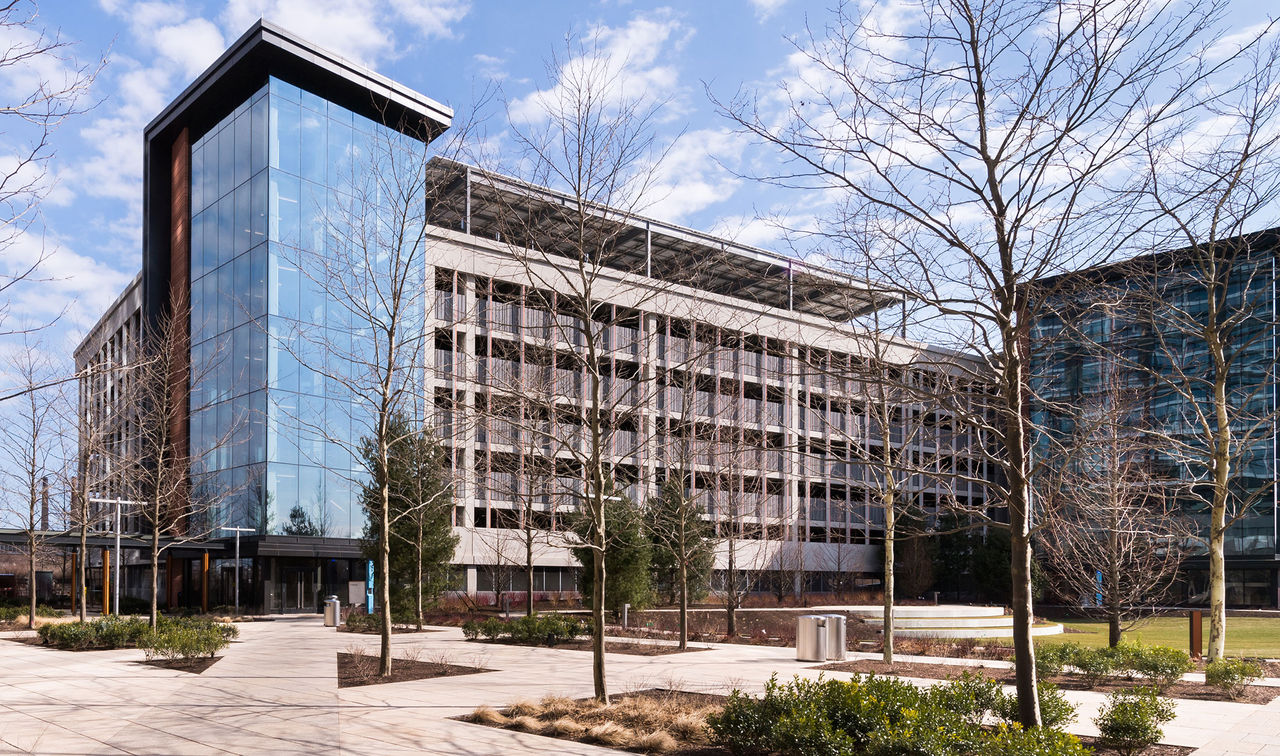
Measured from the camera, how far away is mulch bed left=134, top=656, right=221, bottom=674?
63.6 feet

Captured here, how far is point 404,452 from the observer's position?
35.0m

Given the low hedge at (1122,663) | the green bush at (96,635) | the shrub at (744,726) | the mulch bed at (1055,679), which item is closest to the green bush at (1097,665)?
the low hedge at (1122,663)

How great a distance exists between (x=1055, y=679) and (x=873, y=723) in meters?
9.86

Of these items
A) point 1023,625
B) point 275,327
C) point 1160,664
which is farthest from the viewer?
point 275,327

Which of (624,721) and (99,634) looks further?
(99,634)

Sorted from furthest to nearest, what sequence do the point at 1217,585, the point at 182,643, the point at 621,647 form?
the point at 621,647, the point at 182,643, the point at 1217,585

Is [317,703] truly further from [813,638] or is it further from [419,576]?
[419,576]

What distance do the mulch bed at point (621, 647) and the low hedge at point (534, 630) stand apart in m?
0.15

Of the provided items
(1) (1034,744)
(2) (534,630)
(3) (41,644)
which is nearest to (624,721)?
(1) (1034,744)

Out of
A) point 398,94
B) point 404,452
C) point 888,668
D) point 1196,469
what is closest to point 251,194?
point 398,94

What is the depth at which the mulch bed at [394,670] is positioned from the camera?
17.3m

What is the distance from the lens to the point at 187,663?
20109 mm

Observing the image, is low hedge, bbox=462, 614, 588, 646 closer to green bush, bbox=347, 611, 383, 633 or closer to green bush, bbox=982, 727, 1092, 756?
green bush, bbox=347, 611, 383, 633

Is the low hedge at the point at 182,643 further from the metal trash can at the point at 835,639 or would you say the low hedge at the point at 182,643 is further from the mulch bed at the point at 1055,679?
the metal trash can at the point at 835,639
